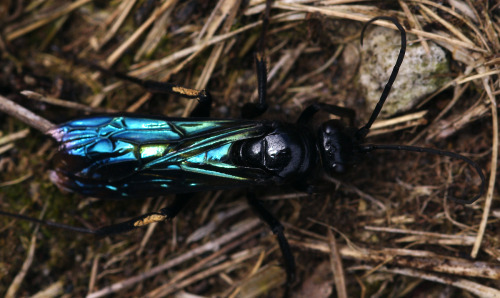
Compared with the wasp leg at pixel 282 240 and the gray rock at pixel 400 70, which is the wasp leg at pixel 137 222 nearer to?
the wasp leg at pixel 282 240

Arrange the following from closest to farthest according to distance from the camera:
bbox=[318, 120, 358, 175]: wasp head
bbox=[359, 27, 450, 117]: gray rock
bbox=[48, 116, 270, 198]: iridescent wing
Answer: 1. bbox=[48, 116, 270, 198]: iridescent wing
2. bbox=[318, 120, 358, 175]: wasp head
3. bbox=[359, 27, 450, 117]: gray rock

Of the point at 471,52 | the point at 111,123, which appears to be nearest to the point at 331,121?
the point at 471,52

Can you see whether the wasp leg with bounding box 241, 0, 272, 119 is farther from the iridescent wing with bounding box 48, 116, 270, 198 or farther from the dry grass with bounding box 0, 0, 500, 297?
the iridescent wing with bounding box 48, 116, 270, 198

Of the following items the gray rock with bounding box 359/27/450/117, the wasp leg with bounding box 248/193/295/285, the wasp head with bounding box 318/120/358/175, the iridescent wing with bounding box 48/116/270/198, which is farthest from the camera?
the wasp leg with bounding box 248/193/295/285

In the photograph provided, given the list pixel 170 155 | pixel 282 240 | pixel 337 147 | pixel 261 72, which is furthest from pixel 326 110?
pixel 170 155

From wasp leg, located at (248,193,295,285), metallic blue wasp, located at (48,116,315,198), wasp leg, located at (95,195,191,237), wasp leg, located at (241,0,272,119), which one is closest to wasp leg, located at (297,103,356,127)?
metallic blue wasp, located at (48,116,315,198)

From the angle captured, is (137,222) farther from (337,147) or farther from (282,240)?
(337,147)
